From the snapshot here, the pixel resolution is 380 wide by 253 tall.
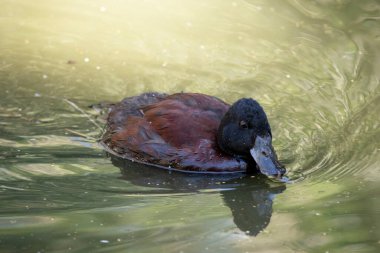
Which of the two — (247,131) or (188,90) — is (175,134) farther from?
(188,90)

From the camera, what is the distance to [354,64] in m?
9.90

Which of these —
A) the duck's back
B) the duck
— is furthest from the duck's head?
the duck's back

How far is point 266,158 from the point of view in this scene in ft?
24.1

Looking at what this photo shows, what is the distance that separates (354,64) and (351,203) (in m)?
3.92

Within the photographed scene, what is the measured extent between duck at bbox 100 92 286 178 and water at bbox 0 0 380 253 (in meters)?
0.17

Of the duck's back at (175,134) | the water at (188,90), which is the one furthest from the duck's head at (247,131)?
the water at (188,90)

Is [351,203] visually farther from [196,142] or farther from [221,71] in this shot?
[221,71]

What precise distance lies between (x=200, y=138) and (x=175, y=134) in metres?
0.24

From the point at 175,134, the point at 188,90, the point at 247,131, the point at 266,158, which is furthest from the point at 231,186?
the point at 188,90

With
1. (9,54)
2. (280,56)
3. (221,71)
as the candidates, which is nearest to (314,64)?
(280,56)

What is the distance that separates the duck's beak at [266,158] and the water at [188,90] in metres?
0.15

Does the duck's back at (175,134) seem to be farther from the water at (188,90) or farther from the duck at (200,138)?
the water at (188,90)

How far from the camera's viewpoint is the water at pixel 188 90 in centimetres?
575

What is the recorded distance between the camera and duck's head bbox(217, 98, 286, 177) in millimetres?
7457
